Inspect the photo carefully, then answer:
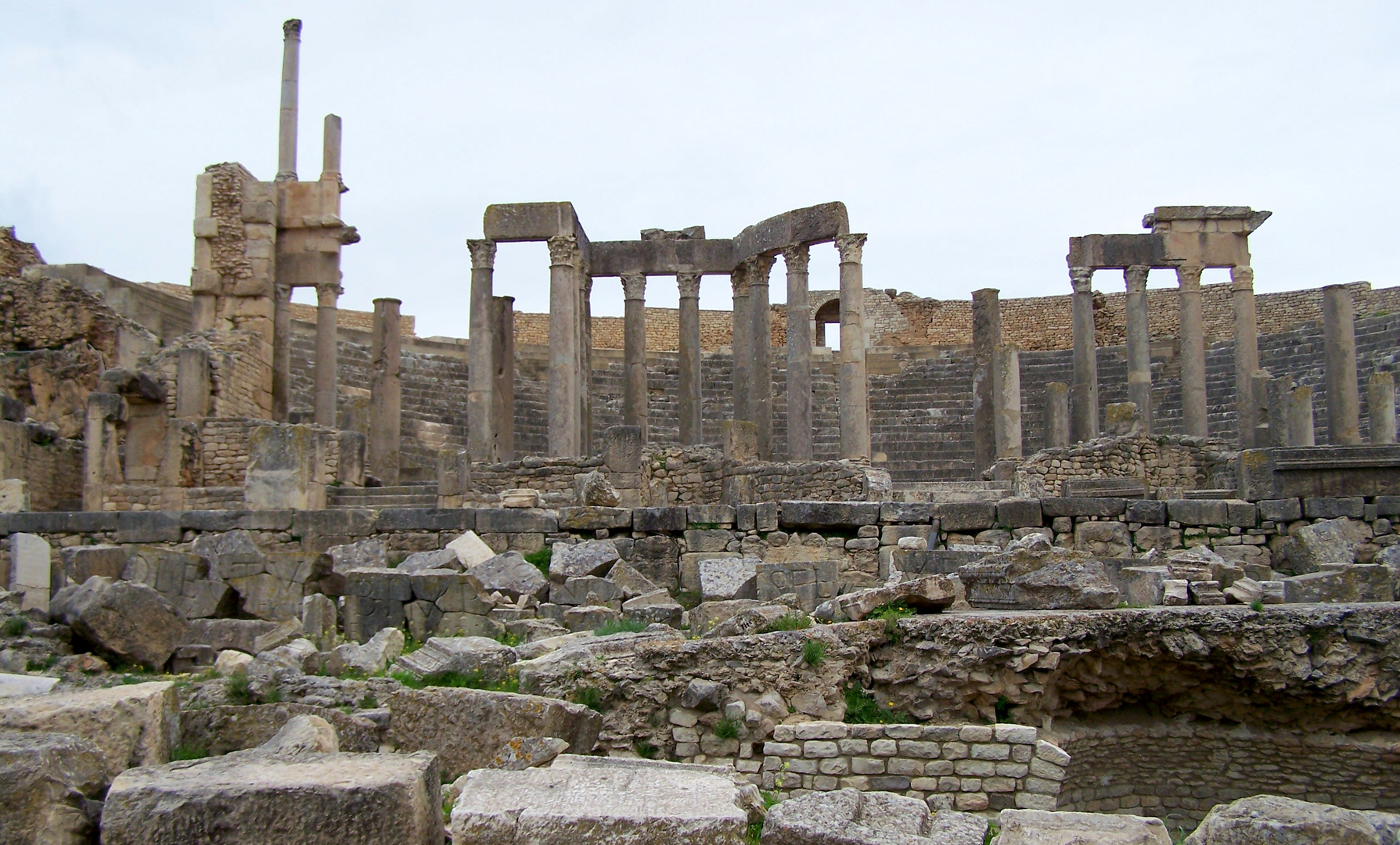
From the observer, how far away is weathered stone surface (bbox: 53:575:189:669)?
916cm

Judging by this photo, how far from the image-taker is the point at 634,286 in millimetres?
23641

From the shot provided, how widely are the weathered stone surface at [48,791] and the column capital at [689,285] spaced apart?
724 inches

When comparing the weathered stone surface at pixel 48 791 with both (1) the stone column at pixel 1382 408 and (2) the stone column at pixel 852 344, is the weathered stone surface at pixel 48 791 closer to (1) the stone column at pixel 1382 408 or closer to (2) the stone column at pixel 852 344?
(2) the stone column at pixel 852 344

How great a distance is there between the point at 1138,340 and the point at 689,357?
29.8 ft

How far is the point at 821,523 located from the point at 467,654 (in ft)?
17.2

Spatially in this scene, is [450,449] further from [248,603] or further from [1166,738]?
[1166,738]

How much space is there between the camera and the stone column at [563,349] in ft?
68.9

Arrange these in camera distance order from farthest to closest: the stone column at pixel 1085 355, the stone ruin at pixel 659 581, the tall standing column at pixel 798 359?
the stone column at pixel 1085 355 < the tall standing column at pixel 798 359 < the stone ruin at pixel 659 581

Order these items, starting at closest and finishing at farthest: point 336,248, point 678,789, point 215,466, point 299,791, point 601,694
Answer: point 299,791 → point 678,789 → point 601,694 → point 215,466 → point 336,248

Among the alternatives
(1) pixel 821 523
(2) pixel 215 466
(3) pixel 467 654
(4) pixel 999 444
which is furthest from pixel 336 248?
(3) pixel 467 654

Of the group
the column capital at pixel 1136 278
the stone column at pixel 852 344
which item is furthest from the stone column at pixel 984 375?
the stone column at pixel 852 344

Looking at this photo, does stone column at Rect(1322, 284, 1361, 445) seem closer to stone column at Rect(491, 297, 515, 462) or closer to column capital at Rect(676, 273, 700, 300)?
column capital at Rect(676, 273, 700, 300)

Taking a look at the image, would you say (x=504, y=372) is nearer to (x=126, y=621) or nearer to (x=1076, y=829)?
(x=126, y=621)

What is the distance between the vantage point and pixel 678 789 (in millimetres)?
5652
